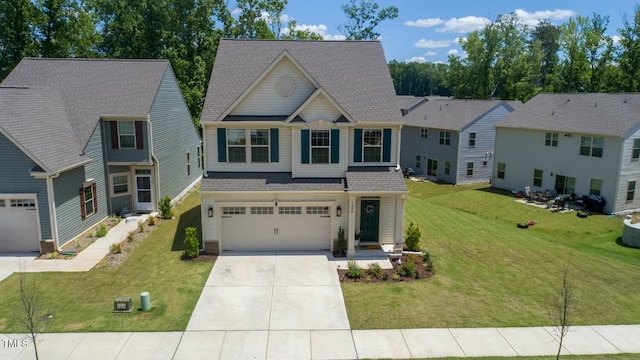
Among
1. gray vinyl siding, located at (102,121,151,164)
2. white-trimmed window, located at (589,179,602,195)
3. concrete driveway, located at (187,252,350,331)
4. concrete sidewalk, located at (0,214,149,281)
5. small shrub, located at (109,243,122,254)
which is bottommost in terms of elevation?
concrete driveway, located at (187,252,350,331)

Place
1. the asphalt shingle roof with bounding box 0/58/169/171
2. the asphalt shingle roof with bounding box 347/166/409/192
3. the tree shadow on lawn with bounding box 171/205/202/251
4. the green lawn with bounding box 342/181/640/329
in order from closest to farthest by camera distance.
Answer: the green lawn with bounding box 342/181/640/329 → the asphalt shingle roof with bounding box 347/166/409/192 → the tree shadow on lawn with bounding box 171/205/202/251 → the asphalt shingle roof with bounding box 0/58/169/171

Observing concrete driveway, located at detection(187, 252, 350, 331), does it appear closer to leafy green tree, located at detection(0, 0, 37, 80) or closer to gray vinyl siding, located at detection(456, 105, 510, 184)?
gray vinyl siding, located at detection(456, 105, 510, 184)

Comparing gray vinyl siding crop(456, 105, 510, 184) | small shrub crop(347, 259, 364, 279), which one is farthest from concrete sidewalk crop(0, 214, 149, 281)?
gray vinyl siding crop(456, 105, 510, 184)

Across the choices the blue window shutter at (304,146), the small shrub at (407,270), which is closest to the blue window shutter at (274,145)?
the blue window shutter at (304,146)

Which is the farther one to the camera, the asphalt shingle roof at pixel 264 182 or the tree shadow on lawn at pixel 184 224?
the tree shadow on lawn at pixel 184 224

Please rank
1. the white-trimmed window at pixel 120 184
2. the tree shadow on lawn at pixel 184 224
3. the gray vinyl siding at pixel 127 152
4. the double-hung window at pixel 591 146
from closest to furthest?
the tree shadow on lawn at pixel 184 224, the gray vinyl siding at pixel 127 152, the white-trimmed window at pixel 120 184, the double-hung window at pixel 591 146

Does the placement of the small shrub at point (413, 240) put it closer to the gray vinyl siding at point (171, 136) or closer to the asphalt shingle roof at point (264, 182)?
the asphalt shingle roof at point (264, 182)

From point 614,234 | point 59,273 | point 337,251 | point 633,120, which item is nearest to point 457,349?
point 337,251
